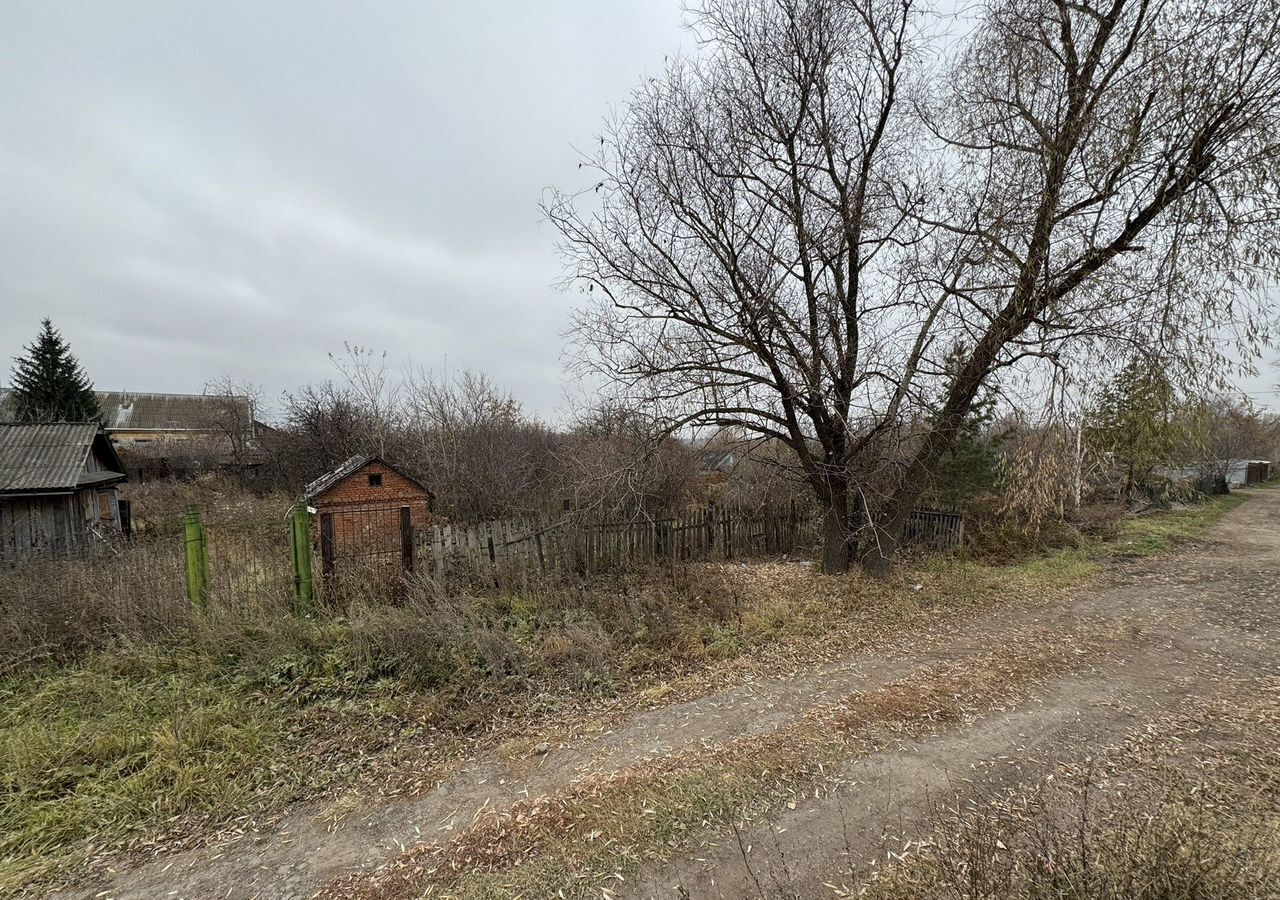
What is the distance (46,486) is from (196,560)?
30.5 ft

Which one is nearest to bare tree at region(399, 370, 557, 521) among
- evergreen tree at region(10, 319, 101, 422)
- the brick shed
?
the brick shed

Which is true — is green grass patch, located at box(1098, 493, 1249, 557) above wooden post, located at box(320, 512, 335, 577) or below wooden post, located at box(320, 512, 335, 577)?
below

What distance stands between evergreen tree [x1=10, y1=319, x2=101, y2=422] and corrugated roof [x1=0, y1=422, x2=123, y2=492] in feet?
77.9

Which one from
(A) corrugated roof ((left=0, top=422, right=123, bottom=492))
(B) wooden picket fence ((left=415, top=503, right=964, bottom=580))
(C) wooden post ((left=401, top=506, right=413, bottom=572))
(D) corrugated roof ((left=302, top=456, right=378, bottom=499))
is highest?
(A) corrugated roof ((left=0, top=422, right=123, bottom=492))

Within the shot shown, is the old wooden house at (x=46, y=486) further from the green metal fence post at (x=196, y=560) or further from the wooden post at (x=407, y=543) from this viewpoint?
the wooden post at (x=407, y=543)

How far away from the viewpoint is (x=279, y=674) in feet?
16.2

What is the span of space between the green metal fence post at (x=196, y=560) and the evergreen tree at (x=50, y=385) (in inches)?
1388

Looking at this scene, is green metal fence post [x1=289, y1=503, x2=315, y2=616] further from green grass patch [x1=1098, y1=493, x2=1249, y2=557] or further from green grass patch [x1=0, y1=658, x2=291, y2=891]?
green grass patch [x1=1098, y1=493, x2=1249, y2=557]

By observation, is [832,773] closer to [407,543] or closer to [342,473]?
[407,543]

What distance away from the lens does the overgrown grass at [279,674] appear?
135 inches

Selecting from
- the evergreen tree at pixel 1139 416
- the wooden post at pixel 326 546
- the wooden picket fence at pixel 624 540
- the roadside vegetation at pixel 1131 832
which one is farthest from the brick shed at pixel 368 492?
the evergreen tree at pixel 1139 416

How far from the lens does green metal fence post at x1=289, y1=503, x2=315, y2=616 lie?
6.32 m

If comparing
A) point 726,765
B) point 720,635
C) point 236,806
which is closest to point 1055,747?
point 726,765

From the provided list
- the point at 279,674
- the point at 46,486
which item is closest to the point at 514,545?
the point at 279,674
